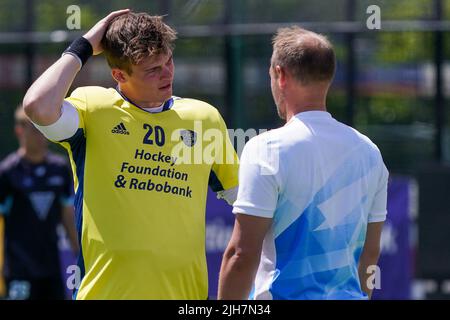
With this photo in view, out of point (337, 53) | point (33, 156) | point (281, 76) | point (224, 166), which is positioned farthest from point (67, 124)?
point (337, 53)

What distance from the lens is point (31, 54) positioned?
8.80 meters

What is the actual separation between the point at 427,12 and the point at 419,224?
6.51 feet

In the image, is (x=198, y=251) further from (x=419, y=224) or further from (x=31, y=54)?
(x=31, y=54)

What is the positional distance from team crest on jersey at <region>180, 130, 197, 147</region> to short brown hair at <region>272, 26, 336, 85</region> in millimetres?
429

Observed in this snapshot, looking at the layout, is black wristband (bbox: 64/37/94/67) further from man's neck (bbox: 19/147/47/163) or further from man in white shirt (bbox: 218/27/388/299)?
man's neck (bbox: 19/147/47/163)

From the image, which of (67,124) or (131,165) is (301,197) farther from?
(67,124)

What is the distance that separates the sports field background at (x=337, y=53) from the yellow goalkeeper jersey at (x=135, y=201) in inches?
203

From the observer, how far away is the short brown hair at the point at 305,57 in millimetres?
3152

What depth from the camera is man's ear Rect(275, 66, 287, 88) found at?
3.18 m

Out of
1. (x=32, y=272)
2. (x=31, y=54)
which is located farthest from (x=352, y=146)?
(x=31, y=54)

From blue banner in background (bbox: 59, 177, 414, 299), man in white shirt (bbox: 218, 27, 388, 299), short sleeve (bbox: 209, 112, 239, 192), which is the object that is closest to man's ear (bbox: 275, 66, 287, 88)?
man in white shirt (bbox: 218, 27, 388, 299)

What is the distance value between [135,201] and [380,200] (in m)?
0.86

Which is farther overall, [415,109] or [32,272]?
[415,109]

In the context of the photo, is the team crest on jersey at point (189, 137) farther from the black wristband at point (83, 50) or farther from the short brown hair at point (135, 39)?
the black wristband at point (83, 50)
